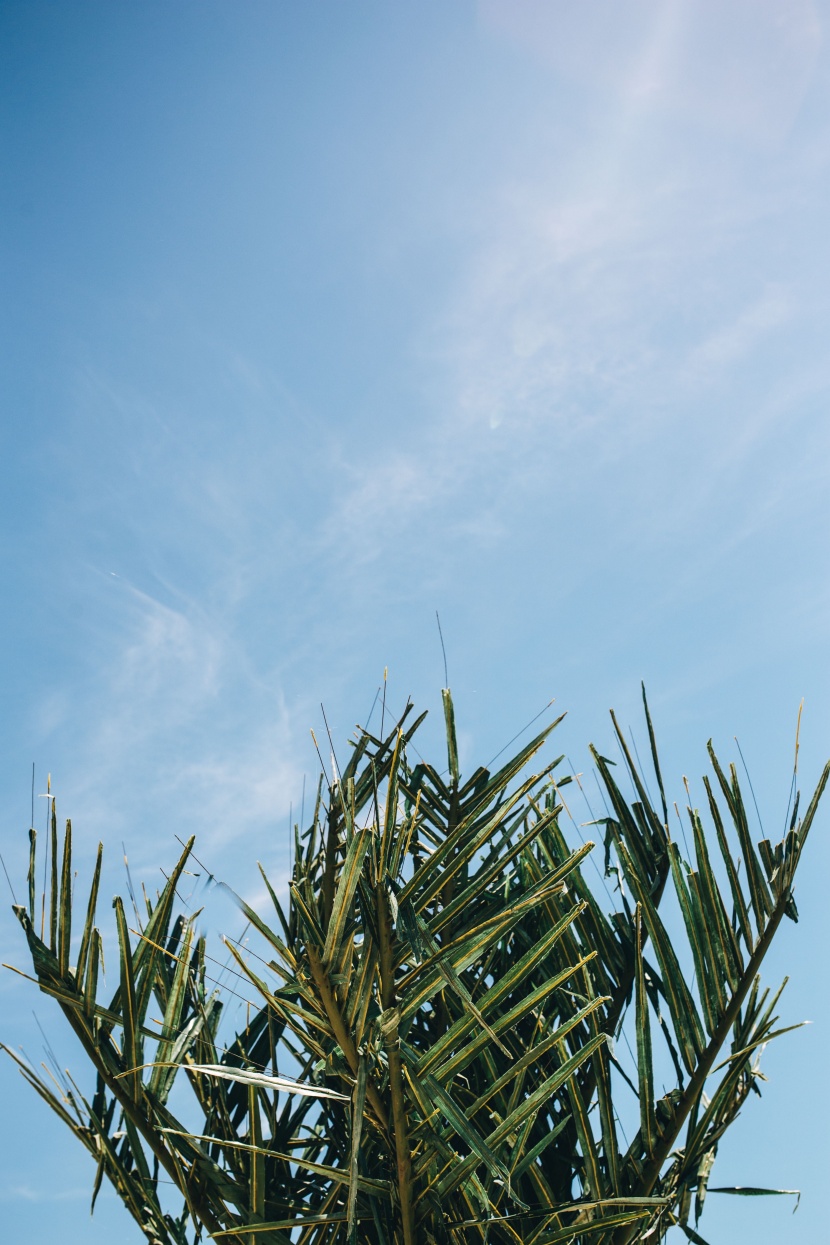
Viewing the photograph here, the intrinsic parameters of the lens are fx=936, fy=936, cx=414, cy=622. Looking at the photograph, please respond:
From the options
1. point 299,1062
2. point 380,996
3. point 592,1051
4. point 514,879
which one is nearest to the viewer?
point 380,996

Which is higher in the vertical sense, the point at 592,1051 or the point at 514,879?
the point at 514,879

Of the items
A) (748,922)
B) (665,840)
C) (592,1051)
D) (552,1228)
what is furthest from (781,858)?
(552,1228)

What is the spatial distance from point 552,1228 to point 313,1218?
0.41 meters

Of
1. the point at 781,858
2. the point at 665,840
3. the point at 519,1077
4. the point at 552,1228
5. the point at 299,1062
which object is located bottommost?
the point at 552,1228

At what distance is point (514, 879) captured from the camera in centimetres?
214

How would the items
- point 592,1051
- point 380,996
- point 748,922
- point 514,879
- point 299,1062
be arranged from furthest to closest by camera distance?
point 514,879 → point 299,1062 → point 748,922 → point 592,1051 → point 380,996

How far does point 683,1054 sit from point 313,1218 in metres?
0.60

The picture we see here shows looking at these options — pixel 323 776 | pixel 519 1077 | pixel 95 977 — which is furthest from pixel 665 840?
pixel 95 977

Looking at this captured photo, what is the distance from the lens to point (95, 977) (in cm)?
139

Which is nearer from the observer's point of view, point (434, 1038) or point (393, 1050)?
point (393, 1050)

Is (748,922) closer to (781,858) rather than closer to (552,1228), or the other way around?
(781,858)

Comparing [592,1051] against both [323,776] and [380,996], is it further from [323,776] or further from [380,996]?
[323,776]

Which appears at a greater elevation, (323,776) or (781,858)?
(323,776)

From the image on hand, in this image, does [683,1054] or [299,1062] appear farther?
[299,1062]
